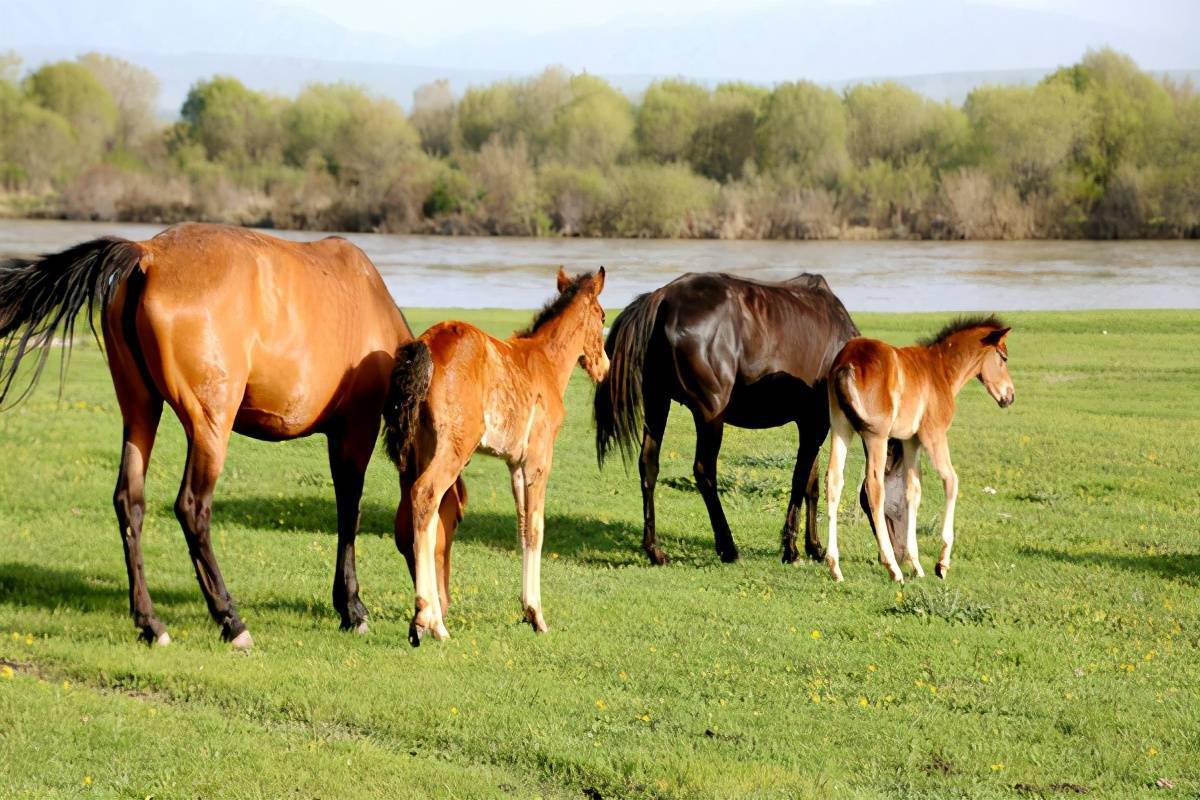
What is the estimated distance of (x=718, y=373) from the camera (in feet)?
33.0

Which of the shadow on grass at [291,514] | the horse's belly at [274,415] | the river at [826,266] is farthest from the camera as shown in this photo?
the river at [826,266]

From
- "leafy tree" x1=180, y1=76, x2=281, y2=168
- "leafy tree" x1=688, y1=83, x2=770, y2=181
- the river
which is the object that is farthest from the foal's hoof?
"leafy tree" x1=180, y1=76, x2=281, y2=168

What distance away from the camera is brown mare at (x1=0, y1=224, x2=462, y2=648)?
6926 millimetres

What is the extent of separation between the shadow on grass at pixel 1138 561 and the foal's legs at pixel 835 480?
1.77m

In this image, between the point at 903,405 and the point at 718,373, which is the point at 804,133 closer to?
the point at 718,373

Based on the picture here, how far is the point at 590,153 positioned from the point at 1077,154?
25.6 metres

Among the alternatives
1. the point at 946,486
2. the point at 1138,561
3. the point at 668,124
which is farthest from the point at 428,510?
the point at 668,124

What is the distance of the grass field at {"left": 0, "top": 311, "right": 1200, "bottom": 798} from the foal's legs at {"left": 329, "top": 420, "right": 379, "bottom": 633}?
23 cm

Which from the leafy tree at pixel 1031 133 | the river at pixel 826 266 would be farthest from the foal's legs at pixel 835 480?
the leafy tree at pixel 1031 133

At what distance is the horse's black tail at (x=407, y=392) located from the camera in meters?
6.95

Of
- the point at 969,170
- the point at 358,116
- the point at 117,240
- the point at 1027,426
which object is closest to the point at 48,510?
the point at 117,240

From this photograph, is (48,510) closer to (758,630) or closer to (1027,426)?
(758,630)

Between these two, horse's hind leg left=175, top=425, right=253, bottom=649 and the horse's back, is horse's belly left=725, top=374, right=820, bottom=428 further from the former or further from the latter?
horse's hind leg left=175, top=425, right=253, bottom=649

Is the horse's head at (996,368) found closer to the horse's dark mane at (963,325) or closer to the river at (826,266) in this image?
the horse's dark mane at (963,325)
